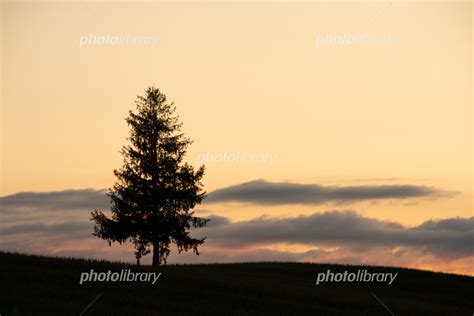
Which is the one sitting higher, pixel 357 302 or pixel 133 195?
pixel 133 195

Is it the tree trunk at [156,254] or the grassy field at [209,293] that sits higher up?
the tree trunk at [156,254]

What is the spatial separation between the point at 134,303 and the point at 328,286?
1536cm

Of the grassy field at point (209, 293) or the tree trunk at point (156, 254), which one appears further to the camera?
the tree trunk at point (156, 254)

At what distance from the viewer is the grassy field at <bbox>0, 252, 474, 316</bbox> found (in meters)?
32.2

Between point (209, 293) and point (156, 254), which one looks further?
point (156, 254)

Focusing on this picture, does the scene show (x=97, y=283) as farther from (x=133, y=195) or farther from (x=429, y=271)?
(x=429, y=271)

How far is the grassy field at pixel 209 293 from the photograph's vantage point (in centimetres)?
3219

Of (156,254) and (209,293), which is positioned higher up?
(156,254)

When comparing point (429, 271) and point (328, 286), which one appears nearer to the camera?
point (328, 286)

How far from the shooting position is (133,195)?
54438mm

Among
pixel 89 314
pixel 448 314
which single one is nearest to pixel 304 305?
pixel 448 314

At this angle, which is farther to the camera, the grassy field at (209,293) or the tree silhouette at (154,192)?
the tree silhouette at (154,192)

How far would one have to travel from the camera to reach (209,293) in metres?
37.7

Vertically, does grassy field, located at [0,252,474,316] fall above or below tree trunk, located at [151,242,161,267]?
below
